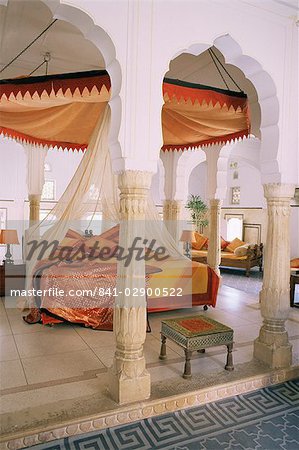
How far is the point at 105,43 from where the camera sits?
9.71ft

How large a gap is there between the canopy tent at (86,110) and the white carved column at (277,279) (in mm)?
1169

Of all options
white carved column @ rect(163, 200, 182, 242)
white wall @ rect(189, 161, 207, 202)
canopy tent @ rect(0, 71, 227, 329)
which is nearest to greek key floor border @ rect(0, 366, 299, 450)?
canopy tent @ rect(0, 71, 227, 329)

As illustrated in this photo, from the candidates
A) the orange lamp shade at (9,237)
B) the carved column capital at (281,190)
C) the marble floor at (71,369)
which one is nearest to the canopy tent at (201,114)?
the carved column capital at (281,190)

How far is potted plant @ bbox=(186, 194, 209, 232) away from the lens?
12.3 m

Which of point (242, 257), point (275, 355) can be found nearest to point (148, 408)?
point (275, 355)

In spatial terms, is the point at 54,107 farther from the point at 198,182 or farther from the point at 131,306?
the point at 198,182

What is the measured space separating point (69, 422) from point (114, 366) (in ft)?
1.79

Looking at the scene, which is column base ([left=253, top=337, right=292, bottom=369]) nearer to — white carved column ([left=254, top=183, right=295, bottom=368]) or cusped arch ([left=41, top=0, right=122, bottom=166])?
white carved column ([left=254, top=183, right=295, bottom=368])

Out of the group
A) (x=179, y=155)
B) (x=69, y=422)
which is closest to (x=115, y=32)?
(x=69, y=422)

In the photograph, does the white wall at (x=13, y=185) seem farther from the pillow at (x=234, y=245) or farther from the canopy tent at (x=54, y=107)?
the pillow at (x=234, y=245)

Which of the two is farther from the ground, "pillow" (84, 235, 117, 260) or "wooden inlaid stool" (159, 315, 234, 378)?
"pillow" (84, 235, 117, 260)

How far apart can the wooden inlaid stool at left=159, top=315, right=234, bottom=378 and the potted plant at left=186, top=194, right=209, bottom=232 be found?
856 cm

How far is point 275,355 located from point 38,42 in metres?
4.47

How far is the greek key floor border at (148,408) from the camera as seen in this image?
8.51ft
